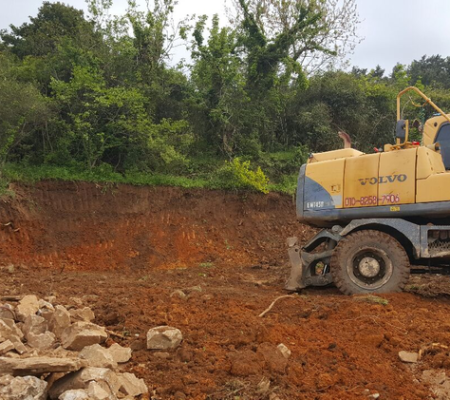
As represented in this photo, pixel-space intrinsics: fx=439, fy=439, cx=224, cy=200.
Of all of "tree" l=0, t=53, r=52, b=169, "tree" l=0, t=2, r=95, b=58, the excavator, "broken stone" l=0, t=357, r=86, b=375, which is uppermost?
"tree" l=0, t=2, r=95, b=58

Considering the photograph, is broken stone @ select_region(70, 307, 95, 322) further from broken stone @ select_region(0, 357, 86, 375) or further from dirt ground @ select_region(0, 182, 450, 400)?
broken stone @ select_region(0, 357, 86, 375)

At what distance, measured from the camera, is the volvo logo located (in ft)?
23.3

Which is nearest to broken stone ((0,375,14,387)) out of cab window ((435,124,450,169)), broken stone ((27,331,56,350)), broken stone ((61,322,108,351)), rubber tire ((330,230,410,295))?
broken stone ((61,322,108,351))

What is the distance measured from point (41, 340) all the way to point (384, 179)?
5591 mm

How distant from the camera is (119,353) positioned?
406 centimetres

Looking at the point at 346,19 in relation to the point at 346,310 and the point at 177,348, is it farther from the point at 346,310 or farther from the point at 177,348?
the point at 177,348

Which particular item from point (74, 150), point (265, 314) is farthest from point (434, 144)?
point (74, 150)

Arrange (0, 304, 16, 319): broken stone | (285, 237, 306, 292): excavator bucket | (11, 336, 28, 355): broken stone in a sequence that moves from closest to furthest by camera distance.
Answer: (11, 336, 28, 355): broken stone, (0, 304, 16, 319): broken stone, (285, 237, 306, 292): excavator bucket

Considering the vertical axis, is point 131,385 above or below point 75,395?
below

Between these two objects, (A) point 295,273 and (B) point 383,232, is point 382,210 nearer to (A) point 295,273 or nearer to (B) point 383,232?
(B) point 383,232

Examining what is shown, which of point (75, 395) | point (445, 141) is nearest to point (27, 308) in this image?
point (75, 395)

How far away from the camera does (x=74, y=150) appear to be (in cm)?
1500

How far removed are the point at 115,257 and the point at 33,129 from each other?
16.4 ft

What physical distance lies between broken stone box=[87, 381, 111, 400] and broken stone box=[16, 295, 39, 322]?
206cm
